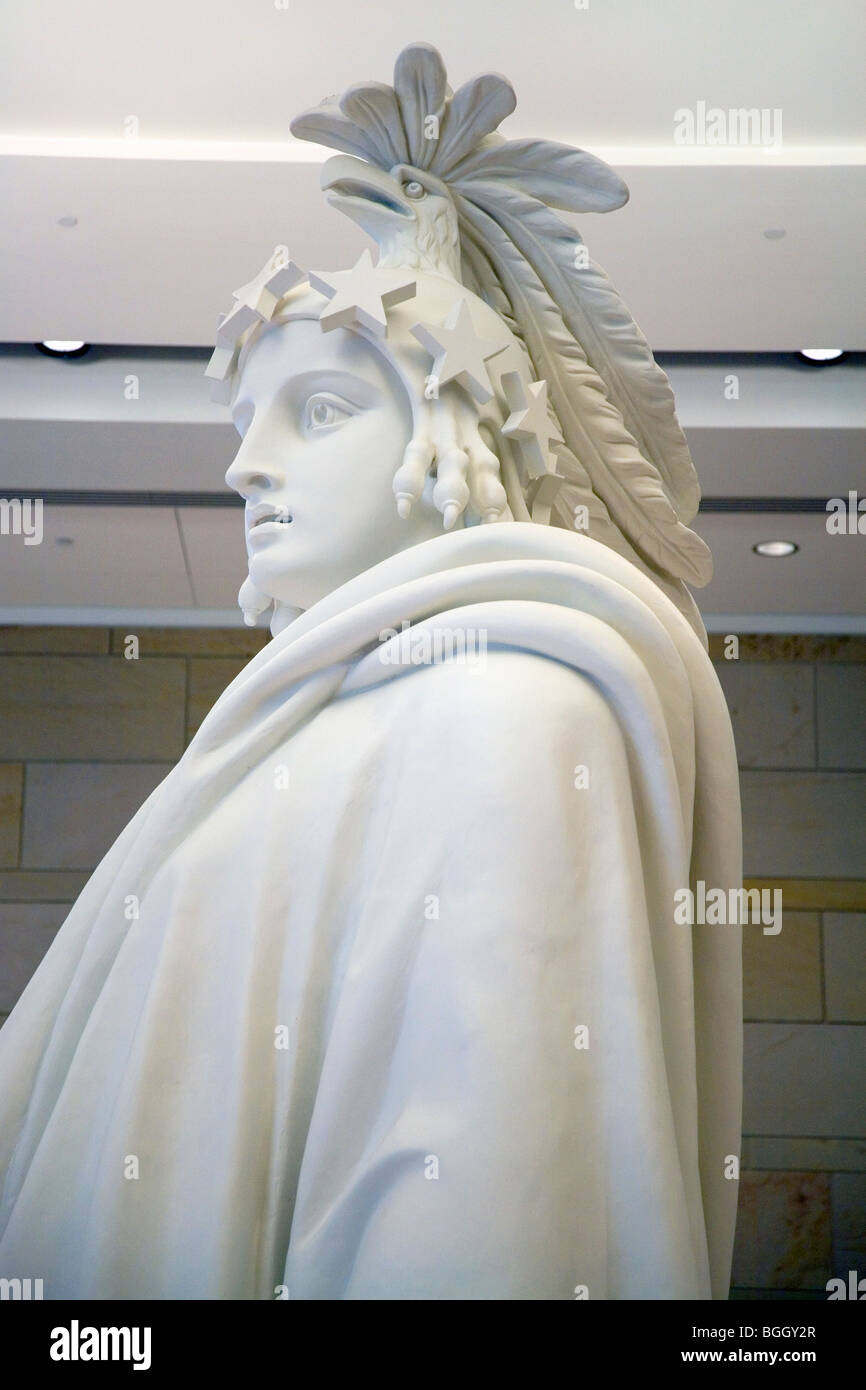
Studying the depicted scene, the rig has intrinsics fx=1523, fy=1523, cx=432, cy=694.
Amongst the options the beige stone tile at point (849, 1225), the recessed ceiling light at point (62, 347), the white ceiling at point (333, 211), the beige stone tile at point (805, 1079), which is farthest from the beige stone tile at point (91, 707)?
the beige stone tile at point (849, 1225)

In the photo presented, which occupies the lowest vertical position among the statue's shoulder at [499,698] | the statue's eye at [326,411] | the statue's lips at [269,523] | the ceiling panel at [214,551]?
the statue's shoulder at [499,698]

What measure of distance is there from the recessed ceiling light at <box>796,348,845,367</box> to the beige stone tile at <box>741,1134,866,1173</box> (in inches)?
125

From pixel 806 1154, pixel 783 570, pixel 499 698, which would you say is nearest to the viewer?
pixel 499 698

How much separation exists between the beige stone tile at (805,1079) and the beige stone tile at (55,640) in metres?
3.33

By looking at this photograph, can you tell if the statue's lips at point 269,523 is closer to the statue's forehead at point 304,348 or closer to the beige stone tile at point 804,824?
the statue's forehead at point 304,348

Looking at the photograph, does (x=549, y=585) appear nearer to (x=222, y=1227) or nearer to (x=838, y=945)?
(x=222, y=1227)

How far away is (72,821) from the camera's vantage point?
22.0 ft

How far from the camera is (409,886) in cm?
170

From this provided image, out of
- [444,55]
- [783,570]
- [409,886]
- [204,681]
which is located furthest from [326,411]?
[204,681]

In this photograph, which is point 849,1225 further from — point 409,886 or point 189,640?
point 409,886

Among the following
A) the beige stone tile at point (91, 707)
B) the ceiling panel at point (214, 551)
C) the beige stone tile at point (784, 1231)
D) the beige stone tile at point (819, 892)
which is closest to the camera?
the ceiling panel at point (214, 551)

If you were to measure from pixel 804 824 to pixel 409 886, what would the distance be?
530 cm

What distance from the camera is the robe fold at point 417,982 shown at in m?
1.56
